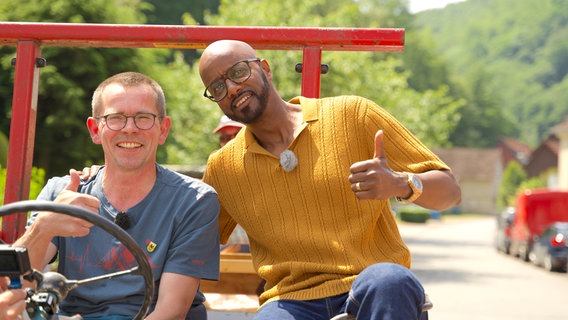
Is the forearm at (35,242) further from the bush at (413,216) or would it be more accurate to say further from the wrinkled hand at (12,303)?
the bush at (413,216)

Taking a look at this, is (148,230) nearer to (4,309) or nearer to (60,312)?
(60,312)

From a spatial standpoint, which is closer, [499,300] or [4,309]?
[4,309]

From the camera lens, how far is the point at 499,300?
1499cm

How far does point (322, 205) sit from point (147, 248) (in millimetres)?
591

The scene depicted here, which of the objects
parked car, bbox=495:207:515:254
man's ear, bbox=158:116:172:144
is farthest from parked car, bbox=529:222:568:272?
man's ear, bbox=158:116:172:144

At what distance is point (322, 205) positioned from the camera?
11.0 feet

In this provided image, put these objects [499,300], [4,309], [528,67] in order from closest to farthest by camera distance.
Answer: [4,309] < [499,300] < [528,67]

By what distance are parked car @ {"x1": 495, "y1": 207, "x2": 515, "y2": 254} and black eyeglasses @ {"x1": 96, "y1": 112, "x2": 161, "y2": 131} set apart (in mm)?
25619

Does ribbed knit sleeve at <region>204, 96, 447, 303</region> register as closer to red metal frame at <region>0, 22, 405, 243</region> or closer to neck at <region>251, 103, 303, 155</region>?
neck at <region>251, 103, 303, 155</region>

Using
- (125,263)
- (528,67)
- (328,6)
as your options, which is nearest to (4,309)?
(125,263)

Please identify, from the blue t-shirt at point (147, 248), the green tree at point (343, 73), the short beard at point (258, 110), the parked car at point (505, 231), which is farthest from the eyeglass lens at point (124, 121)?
the parked car at point (505, 231)

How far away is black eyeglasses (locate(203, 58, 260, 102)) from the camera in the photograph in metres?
3.41

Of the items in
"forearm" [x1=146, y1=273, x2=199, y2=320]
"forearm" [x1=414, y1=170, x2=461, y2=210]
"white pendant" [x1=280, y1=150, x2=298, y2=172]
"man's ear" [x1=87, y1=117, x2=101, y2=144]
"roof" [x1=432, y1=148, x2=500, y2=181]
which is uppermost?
"roof" [x1=432, y1=148, x2=500, y2=181]

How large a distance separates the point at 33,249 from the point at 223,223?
33.1 inches
